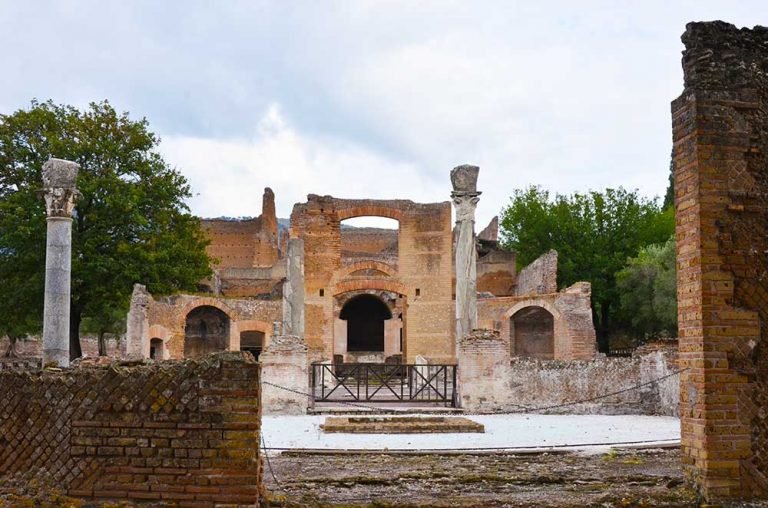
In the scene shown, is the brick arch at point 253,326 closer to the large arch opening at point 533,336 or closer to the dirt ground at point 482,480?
the large arch opening at point 533,336

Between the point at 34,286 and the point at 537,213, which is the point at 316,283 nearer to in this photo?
the point at 34,286

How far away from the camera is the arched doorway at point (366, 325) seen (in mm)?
44438

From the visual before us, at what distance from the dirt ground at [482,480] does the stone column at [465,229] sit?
995 cm

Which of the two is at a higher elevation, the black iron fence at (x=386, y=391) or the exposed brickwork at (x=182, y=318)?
the exposed brickwork at (x=182, y=318)

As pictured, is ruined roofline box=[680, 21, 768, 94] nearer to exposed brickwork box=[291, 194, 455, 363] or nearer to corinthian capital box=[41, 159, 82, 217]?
corinthian capital box=[41, 159, 82, 217]

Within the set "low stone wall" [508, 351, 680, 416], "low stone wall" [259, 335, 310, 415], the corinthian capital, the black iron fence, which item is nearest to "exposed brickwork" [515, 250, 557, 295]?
the black iron fence

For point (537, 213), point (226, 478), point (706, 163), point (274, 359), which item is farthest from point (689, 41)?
point (537, 213)

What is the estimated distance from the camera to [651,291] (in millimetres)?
34312

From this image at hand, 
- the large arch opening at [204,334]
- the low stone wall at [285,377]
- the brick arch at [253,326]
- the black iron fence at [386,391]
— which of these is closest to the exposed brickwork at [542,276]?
the black iron fence at [386,391]

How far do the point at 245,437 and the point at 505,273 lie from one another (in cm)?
3514

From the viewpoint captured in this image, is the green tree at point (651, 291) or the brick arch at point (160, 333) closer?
the brick arch at point (160, 333)

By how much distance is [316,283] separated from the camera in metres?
31.2

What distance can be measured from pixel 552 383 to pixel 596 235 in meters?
25.0

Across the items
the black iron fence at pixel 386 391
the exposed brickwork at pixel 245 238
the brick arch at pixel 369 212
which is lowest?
the black iron fence at pixel 386 391
